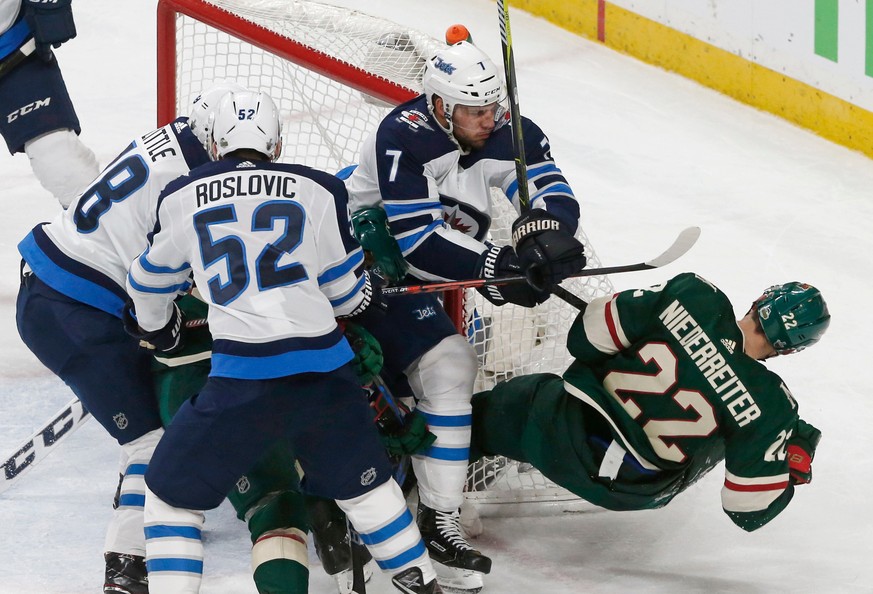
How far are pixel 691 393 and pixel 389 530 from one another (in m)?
0.69

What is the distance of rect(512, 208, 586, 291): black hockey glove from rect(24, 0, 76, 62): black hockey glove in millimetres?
1752

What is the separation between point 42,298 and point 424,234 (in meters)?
0.87

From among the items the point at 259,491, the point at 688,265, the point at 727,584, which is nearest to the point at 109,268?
the point at 259,491

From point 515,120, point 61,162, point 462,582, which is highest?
Answer: point 515,120

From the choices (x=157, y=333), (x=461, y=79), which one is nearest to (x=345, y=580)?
(x=157, y=333)

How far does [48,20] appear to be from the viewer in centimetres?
405

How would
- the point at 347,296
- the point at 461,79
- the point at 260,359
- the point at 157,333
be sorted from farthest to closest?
the point at 461,79 → the point at 157,333 → the point at 347,296 → the point at 260,359

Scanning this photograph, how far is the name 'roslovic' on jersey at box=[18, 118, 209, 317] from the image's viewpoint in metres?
3.07

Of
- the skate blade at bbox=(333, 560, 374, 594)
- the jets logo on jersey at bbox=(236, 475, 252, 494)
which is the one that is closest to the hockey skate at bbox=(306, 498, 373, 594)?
the skate blade at bbox=(333, 560, 374, 594)

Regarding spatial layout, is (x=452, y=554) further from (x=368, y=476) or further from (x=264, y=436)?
(x=264, y=436)

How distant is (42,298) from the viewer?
3.14 metres

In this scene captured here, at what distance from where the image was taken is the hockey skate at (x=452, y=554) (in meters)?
3.11

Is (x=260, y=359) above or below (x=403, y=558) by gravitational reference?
above

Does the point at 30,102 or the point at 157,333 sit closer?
the point at 157,333
